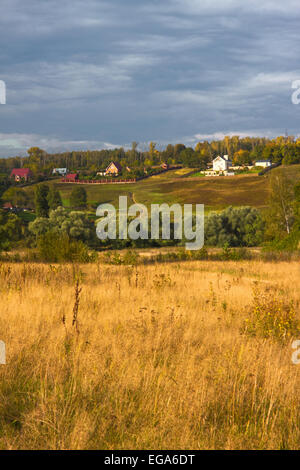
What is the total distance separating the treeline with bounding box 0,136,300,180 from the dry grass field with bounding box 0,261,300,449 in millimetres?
103946

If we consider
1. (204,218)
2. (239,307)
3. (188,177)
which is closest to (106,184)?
(188,177)

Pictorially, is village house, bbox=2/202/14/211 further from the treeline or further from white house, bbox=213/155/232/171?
white house, bbox=213/155/232/171

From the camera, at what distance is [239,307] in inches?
344

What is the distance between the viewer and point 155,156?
468ft

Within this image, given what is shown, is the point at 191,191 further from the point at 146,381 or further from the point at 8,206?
the point at 146,381

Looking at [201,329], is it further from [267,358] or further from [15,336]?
[15,336]

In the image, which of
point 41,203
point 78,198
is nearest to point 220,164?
point 78,198

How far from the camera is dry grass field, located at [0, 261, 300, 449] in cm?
373

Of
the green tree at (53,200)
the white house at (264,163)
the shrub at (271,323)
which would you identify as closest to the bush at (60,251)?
the shrub at (271,323)

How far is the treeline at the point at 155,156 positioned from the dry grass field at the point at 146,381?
10395cm

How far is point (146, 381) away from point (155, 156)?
462 feet

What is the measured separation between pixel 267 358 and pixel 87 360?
217 centimetres

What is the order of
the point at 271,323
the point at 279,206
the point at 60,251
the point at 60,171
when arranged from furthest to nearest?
the point at 60,171 → the point at 279,206 → the point at 60,251 → the point at 271,323

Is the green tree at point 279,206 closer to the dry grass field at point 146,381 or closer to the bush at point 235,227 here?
the bush at point 235,227
